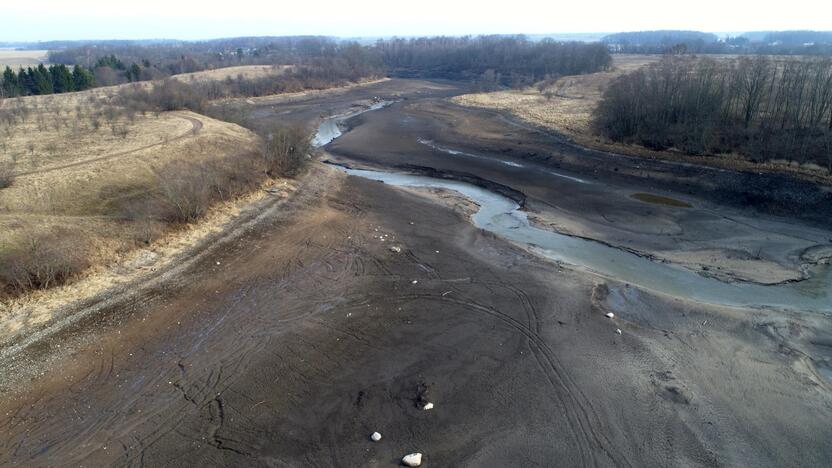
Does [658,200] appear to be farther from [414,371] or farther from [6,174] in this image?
[6,174]

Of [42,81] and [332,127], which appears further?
[332,127]

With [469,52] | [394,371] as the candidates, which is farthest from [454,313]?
[469,52]

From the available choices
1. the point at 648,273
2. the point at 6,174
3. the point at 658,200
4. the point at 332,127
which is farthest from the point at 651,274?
the point at 332,127

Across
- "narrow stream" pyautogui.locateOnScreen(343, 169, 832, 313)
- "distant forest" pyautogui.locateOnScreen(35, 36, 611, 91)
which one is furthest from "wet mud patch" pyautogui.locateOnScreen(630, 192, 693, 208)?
"distant forest" pyautogui.locateOnScreen(35, 36, 611, 91)

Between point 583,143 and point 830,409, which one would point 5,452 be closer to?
point 830,409

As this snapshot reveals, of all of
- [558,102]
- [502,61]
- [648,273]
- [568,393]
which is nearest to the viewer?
[568,393]

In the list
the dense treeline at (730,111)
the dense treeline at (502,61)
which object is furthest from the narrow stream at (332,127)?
the dense treeline at (502,61)

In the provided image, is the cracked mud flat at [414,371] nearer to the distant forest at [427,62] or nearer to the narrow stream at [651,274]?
the narrow stream at [651,274]
